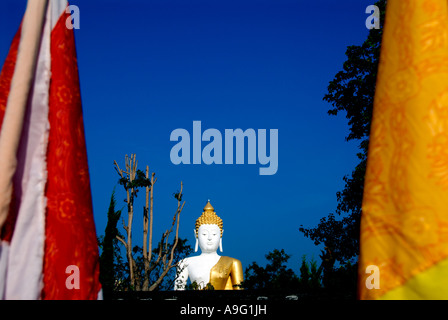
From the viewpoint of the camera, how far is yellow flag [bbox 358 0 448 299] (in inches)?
44.2

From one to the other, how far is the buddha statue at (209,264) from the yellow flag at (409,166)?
23.5ft

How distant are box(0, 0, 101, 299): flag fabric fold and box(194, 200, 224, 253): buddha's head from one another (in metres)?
7.32

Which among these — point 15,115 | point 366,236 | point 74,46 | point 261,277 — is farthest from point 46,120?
point 261,277

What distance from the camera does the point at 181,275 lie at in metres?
8.27

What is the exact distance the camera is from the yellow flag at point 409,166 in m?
1.12

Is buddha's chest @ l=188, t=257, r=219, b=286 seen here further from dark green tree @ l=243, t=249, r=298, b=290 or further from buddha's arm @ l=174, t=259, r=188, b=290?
dark green tree @ l=243, t=249, r=298, b=290

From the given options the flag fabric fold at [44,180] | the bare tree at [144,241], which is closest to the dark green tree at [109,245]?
the bare tree at [144,241]

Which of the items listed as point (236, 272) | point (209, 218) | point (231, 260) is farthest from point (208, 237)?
point (236, 272)

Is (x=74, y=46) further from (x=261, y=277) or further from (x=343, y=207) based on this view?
(x=343, y=207)

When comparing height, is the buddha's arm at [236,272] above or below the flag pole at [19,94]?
below

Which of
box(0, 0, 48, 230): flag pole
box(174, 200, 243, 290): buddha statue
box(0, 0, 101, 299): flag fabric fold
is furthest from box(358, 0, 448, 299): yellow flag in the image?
box(174, 200, 243, 290): buddha statue

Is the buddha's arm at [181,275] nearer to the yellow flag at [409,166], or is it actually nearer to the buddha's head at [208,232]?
the buddha's head at [208,232]
